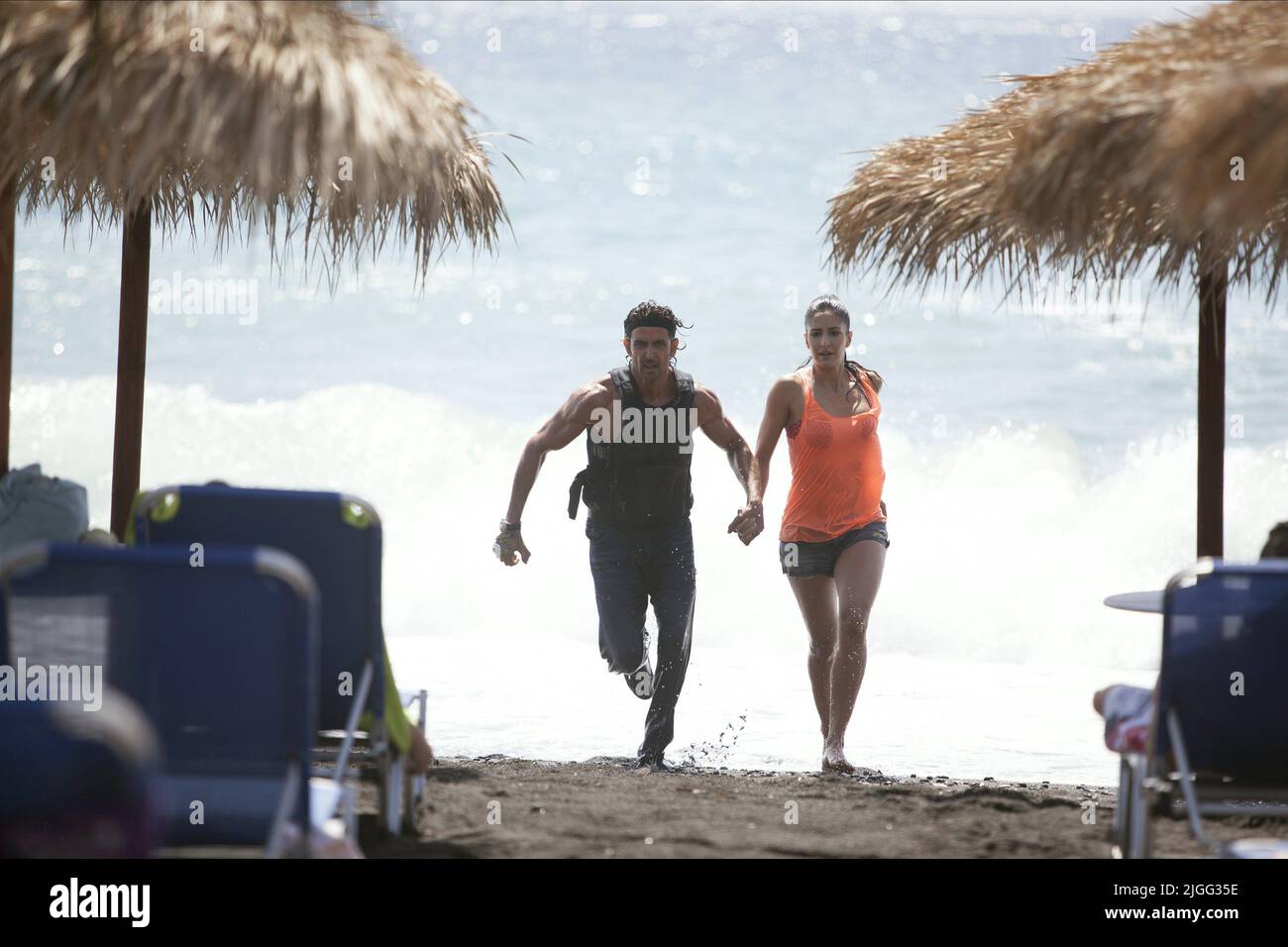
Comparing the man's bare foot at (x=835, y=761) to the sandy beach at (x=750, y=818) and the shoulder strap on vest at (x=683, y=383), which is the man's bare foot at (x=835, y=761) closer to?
the sandy beach at (x=750, y=818)

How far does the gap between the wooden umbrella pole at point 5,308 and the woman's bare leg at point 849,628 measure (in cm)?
317

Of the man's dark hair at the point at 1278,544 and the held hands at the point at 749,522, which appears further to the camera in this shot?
the held hands at the point at 749,522

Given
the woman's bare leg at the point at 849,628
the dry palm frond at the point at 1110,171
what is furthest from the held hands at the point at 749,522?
the dry palm frond at the point at 1110,171

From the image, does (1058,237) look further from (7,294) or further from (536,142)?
(536,142)

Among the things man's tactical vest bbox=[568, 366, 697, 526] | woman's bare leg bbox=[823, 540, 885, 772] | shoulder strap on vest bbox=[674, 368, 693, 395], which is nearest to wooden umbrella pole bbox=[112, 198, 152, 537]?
man's tactical vest bbox=[568, 366, 697, 526]

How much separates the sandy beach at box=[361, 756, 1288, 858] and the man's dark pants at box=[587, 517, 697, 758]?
0.45 meters

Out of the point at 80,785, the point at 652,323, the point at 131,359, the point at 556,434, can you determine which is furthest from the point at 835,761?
the point at 80,785

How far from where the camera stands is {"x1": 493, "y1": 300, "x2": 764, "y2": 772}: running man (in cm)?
586

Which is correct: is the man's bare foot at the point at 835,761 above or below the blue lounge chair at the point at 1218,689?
below

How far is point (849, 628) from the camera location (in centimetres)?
586

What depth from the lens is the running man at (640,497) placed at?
19.2 feet

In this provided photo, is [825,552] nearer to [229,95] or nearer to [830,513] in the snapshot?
[830,513]

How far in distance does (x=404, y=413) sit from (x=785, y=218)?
855 centimetres
